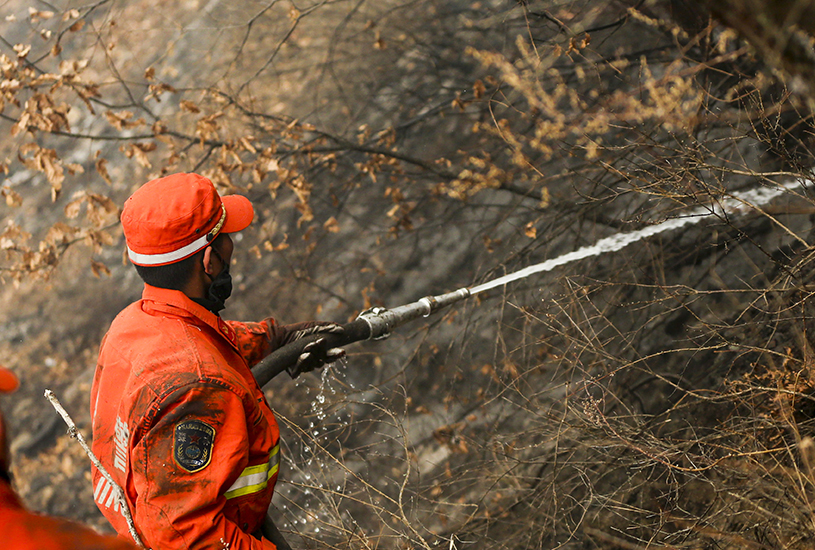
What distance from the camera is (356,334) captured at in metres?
2.76

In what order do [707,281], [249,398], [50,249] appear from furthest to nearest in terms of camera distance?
[707,281] < [50,249] < [249,398]

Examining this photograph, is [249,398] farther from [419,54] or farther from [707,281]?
[419,54]

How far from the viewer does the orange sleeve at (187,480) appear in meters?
1.77

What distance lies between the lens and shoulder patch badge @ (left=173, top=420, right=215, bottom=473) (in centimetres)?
180

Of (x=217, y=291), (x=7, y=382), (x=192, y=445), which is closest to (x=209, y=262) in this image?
(x=217, y=291)

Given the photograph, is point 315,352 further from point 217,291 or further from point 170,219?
point 170,219

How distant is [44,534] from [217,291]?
1801mm

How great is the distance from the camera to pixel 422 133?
6996 mm

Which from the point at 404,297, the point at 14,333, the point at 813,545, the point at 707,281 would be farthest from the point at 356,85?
the point at 813,545

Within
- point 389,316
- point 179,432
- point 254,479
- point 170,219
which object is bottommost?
point 389,316

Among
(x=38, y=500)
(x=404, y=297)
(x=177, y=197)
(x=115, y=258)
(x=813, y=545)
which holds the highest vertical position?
(x=177, y=197)

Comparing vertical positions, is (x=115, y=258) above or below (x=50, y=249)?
below

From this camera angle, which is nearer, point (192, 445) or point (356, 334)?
point (192, 445)

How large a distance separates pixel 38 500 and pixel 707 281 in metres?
7.08
